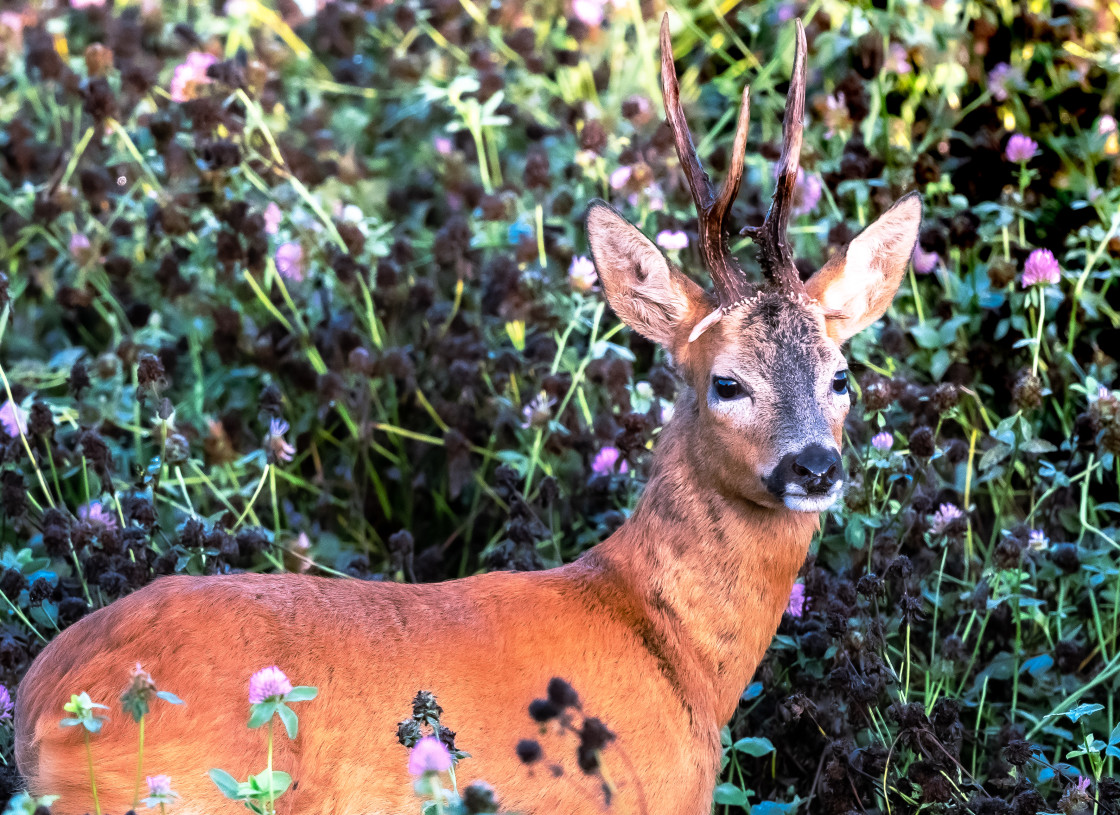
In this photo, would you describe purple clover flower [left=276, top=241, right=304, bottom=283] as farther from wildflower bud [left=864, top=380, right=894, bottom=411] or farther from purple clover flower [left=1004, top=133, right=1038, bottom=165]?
purple clover flower [left=1004, top=133, right=1038, bottom=165]

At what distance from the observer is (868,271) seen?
4.01 m

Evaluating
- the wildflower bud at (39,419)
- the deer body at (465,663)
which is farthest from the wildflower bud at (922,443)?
the wildflower bud at (39,419)

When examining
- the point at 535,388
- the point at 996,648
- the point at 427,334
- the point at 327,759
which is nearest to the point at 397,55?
the point at 427,334

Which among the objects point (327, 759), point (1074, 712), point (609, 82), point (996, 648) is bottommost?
point (996, 648)

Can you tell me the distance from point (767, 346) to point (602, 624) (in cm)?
84

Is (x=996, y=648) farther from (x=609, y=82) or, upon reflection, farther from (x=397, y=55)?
(x=397, y=55)

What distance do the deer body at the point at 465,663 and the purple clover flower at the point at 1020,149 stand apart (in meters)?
2.48

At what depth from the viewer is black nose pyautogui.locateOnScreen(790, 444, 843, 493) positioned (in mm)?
3248

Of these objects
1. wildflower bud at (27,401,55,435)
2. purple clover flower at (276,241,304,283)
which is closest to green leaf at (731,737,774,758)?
wildflower bud at (27,401,55,435)

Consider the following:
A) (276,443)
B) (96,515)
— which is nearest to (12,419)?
(96,515)

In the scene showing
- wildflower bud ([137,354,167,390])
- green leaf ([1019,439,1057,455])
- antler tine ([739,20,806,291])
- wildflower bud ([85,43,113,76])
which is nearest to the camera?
antler tine ([739,20,806,291])

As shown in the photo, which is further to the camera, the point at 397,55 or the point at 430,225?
the point at 397,55

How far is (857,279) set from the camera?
3.97 metres

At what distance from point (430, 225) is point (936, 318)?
247cm
